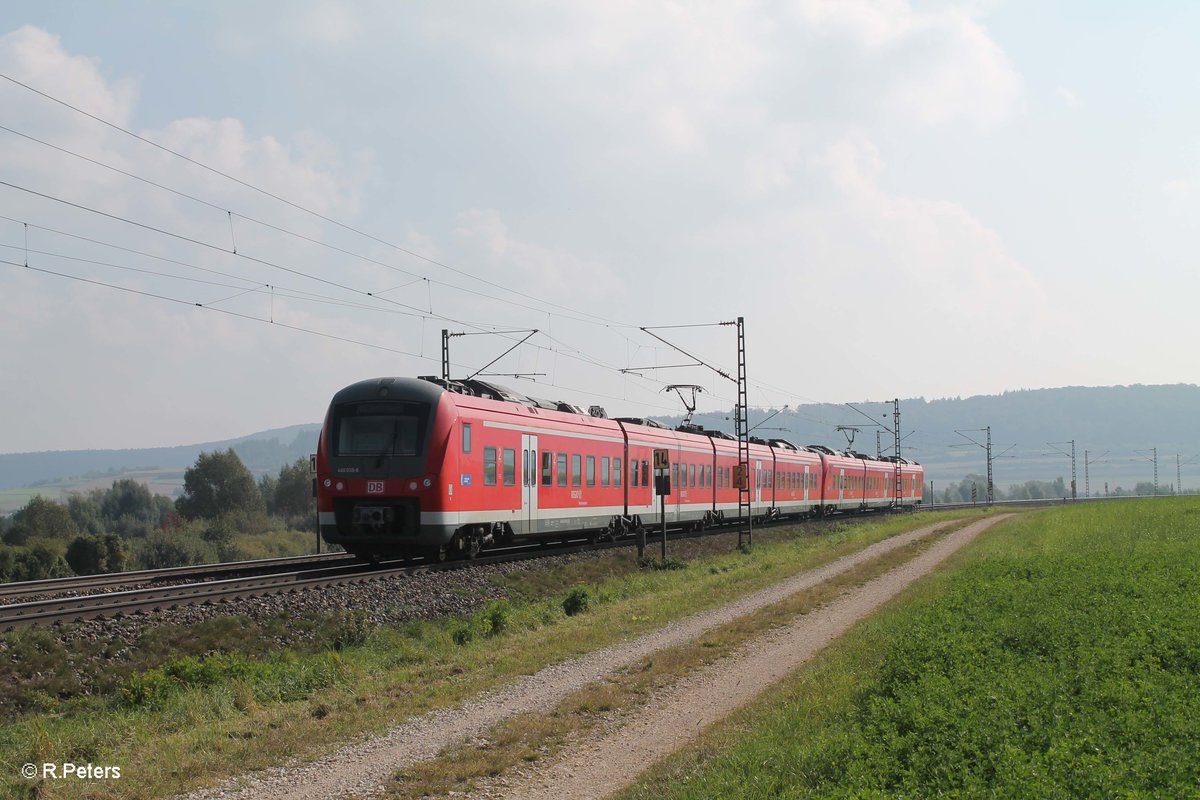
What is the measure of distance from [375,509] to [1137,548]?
18463mm

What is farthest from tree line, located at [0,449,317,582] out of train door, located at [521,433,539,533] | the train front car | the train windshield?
train door, located at [521,433,539,533]

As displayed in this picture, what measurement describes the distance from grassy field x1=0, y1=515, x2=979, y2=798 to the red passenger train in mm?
3175

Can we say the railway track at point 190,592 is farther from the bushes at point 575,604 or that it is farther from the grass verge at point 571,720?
the grass verge at point 571,720

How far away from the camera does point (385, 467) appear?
24.4 meters

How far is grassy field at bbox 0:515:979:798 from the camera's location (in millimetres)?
10570

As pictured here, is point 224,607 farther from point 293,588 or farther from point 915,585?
point 915,585

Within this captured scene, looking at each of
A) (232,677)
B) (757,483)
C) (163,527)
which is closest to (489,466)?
(232,677)

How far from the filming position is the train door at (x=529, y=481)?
29078mm

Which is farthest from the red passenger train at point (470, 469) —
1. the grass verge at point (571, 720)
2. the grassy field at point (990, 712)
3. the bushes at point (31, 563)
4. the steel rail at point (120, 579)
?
the bushes at point (31, 563)

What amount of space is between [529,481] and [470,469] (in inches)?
152

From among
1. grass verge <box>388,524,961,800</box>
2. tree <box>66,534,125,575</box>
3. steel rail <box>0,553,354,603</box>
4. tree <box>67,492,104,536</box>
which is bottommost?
tree <box>67,492,104,536</box>

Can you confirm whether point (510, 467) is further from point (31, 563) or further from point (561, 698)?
point (31, 563)

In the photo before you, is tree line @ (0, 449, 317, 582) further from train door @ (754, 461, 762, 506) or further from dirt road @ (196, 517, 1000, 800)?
dirt road @ (196, 517, 1000, 800)

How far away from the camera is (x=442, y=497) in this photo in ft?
79.6
